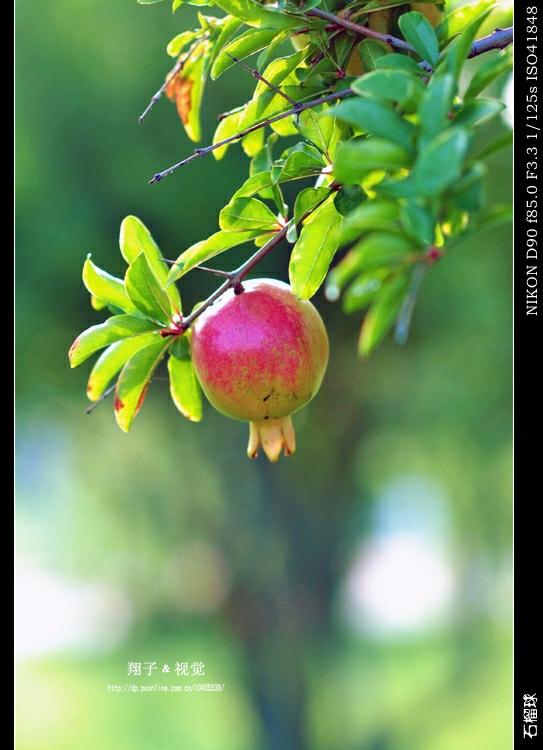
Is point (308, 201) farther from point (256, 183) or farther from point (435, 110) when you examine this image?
point (435, 110)

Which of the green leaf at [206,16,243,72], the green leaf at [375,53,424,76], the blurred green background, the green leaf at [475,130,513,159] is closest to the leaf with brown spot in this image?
the green leaf at [206,16,243,72]

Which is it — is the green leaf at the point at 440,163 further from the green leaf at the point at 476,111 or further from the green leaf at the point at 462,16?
the green leaf at the point at 462,16

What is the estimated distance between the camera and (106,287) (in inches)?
27.0

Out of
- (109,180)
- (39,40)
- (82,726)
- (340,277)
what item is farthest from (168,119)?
(82,726)

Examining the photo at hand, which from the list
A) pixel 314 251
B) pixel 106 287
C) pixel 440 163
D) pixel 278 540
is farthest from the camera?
pixel 278 540

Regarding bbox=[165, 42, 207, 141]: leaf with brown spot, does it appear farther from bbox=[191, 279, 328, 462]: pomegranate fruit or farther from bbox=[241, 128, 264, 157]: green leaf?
bbox=[191, 279, 328, 462]: pomegranate fruit

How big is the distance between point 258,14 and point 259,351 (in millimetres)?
263

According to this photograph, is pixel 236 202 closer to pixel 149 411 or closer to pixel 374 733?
pixel 149 411

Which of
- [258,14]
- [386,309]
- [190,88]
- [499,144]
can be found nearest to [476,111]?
[499,144]

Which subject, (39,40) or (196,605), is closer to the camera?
(39,40)

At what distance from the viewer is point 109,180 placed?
3021 mm

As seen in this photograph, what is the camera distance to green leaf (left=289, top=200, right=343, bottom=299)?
22.6 inches

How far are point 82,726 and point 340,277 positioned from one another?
4081 millimetres

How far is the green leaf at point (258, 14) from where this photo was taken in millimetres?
553
